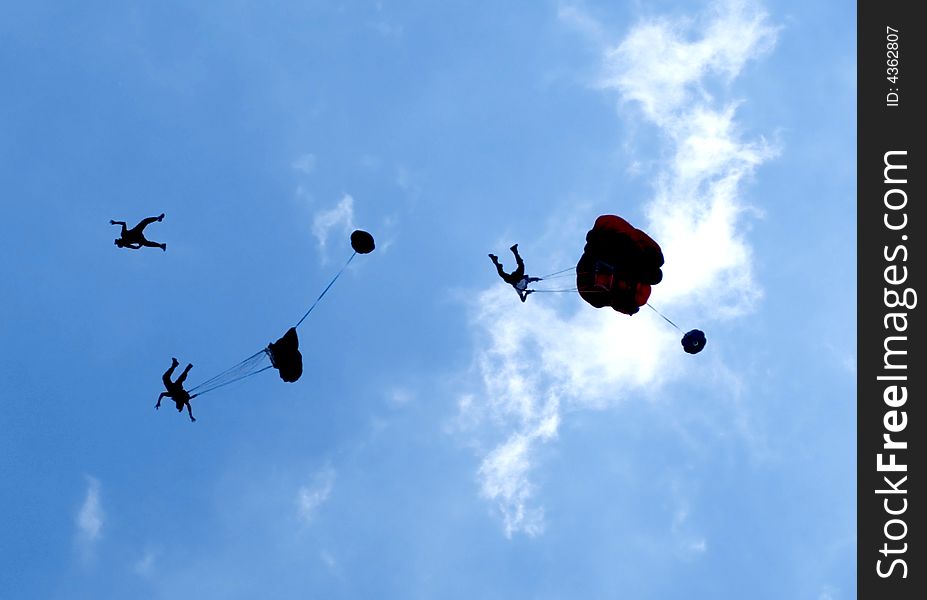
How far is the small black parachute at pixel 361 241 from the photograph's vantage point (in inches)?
949

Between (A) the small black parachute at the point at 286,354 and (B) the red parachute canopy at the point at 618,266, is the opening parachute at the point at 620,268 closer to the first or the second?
(B) the red parachute canopy at the point at 618,266

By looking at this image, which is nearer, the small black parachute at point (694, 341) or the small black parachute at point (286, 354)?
the small black parachute at point (286, 354)

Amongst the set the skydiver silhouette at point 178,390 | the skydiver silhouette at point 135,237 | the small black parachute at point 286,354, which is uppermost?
the skydiver silhouette at point 135,237

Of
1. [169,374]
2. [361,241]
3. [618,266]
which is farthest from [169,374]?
[618,266]

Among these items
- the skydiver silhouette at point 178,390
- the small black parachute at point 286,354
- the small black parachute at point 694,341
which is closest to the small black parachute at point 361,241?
the small black parachute at point 286,354

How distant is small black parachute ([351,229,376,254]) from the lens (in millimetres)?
24094

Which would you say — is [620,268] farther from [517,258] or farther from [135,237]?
[135,237]

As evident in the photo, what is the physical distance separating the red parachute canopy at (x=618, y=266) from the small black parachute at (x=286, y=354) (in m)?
9.11

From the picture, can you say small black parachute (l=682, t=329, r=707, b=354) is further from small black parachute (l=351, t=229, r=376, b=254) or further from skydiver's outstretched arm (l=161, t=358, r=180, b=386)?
skydiver's outstretched arm (l=161, t=358, r=180, b=386)
